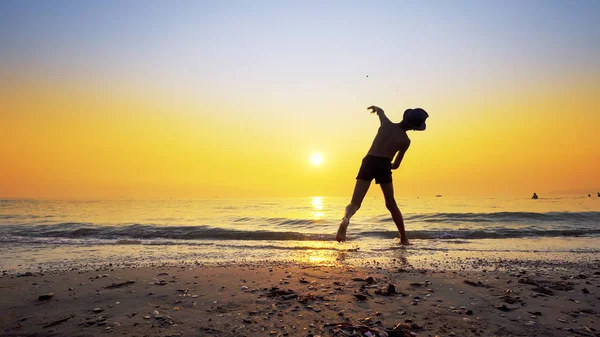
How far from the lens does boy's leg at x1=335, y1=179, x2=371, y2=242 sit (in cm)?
729

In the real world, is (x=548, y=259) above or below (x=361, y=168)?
below

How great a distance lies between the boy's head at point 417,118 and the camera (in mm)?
7121

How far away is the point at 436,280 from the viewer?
4.14 metres

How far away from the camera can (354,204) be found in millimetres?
7414

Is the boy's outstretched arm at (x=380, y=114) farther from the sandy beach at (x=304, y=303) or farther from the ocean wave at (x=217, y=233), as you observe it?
the ocean wave at (x=217, y=233)

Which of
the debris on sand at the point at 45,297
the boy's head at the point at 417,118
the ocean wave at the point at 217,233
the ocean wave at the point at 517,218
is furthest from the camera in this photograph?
the ocean wave at the point at 517,218

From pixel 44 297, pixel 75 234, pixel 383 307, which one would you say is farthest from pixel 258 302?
pixel 75 234

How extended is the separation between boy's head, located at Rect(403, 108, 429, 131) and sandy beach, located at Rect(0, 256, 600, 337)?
125 inches

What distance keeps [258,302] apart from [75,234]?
1181 cm

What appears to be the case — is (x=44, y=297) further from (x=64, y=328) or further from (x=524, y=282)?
(x=524, y=282)

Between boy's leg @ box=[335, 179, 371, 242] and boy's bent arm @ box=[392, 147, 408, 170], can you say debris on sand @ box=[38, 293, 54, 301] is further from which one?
boy's bent arm @ box=[392, 147, 408, 170]

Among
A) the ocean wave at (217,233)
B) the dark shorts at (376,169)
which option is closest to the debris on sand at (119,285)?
the dark shorts at (376,169)

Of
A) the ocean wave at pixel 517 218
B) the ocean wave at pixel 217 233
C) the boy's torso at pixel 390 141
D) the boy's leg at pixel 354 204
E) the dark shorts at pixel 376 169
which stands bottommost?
the ocean wave at pixel 217 233

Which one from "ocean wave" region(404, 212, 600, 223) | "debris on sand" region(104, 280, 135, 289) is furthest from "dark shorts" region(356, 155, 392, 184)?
"ocean wave" region(404, 212, 600, 223)
